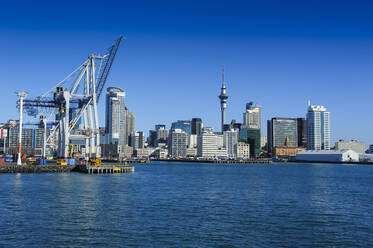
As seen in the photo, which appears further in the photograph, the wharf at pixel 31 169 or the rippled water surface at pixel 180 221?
the wharf at pixel 31 169

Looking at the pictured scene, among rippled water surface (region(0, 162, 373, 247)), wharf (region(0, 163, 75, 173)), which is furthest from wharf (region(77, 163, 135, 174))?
rippled water surface (region(0, 162, 373, 247))

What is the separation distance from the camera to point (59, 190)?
48.2 meters

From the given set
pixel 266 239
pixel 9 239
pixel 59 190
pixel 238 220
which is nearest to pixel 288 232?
pixel 266 239

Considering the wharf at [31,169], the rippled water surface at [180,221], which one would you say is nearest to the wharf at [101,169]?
the wharf at [31,169]

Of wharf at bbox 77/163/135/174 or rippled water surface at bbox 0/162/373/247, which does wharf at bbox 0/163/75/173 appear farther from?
rippled water surface at bbox 0/162/373/247

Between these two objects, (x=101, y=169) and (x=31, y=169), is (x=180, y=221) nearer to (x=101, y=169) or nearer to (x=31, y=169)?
(x=101, y=169)

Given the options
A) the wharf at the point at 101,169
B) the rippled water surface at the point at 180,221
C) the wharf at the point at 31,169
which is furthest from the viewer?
the wharf at the point at 101,169

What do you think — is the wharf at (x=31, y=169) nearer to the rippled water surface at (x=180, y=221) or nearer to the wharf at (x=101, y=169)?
the wharf at (x=101, y=169)

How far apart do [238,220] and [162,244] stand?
29.4 feet

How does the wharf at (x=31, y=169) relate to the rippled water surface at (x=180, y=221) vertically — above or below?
above

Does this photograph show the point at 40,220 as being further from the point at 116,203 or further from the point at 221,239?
the point at 221,239

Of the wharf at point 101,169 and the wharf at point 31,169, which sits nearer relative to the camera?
the wharf at point 31,169

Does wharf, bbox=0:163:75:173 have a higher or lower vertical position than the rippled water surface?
higher

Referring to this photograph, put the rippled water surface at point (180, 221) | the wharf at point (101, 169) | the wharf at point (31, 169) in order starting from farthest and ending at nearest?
1. the wharf at point (101, 169)
2. the wharf at point (31, 169)
3. the rippled water surface at point (180, 221)
